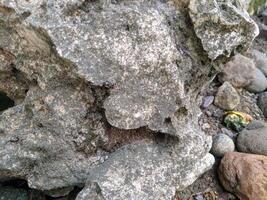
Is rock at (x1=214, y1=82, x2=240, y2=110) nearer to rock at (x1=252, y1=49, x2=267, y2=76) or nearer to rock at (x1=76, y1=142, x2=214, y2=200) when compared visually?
rock at (x1=252, y1=49, x2=267, y2=76)

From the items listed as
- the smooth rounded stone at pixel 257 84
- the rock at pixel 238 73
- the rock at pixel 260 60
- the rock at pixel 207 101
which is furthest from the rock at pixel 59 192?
the rock at pixel 260 60

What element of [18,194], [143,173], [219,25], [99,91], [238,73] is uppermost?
[219,25]

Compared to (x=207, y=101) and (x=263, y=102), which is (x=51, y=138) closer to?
(x=207, y=101)

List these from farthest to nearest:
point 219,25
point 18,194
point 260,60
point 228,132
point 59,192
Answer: point 260,60 < point 228,132 < point 18,194 < point 59,192 < point 219,25

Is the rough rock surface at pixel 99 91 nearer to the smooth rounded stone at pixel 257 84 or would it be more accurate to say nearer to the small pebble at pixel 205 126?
the small pebble at pixel 205 126

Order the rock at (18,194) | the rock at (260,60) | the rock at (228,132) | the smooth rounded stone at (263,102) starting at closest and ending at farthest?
the rock at (18,194) → the rock at (228,132) → the smooth rounded stone at (263,102) → the rock at (260,60)

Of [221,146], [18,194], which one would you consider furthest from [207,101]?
[18,194]
